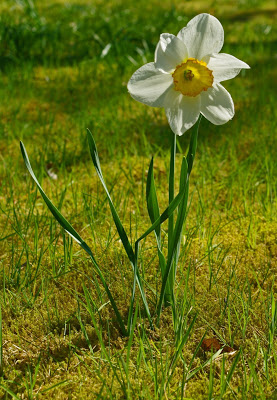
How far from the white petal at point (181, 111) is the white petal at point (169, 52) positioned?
7cm

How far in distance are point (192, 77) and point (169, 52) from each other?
9 centimetres

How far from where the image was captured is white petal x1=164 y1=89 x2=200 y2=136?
1.34 metres

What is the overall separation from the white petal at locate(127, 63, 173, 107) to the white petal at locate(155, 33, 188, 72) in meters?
0.03

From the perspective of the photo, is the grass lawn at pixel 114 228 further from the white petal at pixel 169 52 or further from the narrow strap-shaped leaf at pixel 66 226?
the white petal at pixel 169 52

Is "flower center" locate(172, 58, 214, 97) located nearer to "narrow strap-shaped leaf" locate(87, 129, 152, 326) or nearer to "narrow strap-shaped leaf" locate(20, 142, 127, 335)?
"narrow strap-shaped leaf" locate(87, 129, 152, 326)

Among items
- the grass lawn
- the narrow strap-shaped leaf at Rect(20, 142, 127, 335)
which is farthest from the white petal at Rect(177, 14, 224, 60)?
the grass lawn

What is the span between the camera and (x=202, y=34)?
1.31 m

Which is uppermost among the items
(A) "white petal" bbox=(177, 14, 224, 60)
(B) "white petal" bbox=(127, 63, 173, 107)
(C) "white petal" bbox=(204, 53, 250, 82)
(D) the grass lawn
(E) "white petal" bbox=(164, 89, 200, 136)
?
(A) "white petal" bbox=(177, 14, 224, 60)

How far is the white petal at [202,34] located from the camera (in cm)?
131

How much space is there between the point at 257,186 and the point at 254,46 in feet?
8.21

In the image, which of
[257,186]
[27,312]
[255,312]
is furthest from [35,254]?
[257,186]

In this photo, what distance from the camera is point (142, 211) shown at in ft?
7.68

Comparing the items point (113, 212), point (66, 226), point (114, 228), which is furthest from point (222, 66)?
point (114, 228)

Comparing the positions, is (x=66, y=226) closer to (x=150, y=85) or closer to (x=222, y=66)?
→ (x=150, y=85)
